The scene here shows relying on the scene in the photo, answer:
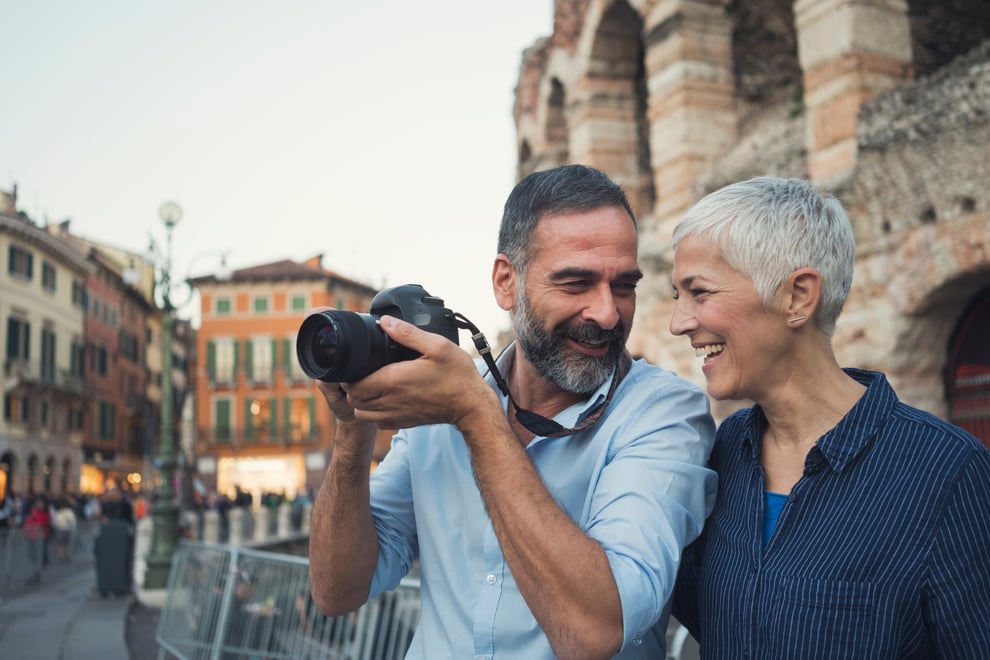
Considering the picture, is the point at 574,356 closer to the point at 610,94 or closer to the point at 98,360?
the point at 610,94

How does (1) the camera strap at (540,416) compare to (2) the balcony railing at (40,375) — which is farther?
(2) the balcony railing at (40,375)

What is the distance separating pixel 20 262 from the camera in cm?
3919

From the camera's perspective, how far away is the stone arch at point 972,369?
27.7 feet

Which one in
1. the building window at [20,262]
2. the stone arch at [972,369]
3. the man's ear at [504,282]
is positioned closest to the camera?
the man's ear at [504,282]

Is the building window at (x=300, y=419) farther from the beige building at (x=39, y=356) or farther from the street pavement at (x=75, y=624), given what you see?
the street pavement at (x=75, y=624)

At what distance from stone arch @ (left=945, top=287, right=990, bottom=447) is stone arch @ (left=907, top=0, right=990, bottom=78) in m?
3.61

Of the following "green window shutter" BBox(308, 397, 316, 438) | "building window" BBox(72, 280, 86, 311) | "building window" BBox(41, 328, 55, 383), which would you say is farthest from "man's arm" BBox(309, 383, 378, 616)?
"building window" BBox(72, 280, 86, 311)

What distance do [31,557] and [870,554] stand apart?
22.7 meters

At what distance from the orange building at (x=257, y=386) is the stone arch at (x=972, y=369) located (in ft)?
137

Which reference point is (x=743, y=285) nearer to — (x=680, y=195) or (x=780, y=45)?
(x=680, y=195)

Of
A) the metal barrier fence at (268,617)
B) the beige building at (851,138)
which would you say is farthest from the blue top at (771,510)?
the beige building at (851,138)

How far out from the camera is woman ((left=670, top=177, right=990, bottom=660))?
160 cm

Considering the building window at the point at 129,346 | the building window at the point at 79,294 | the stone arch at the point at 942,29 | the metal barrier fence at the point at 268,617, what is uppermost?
the building window at the point at 79,294

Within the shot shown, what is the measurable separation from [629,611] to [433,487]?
67 centimetres
